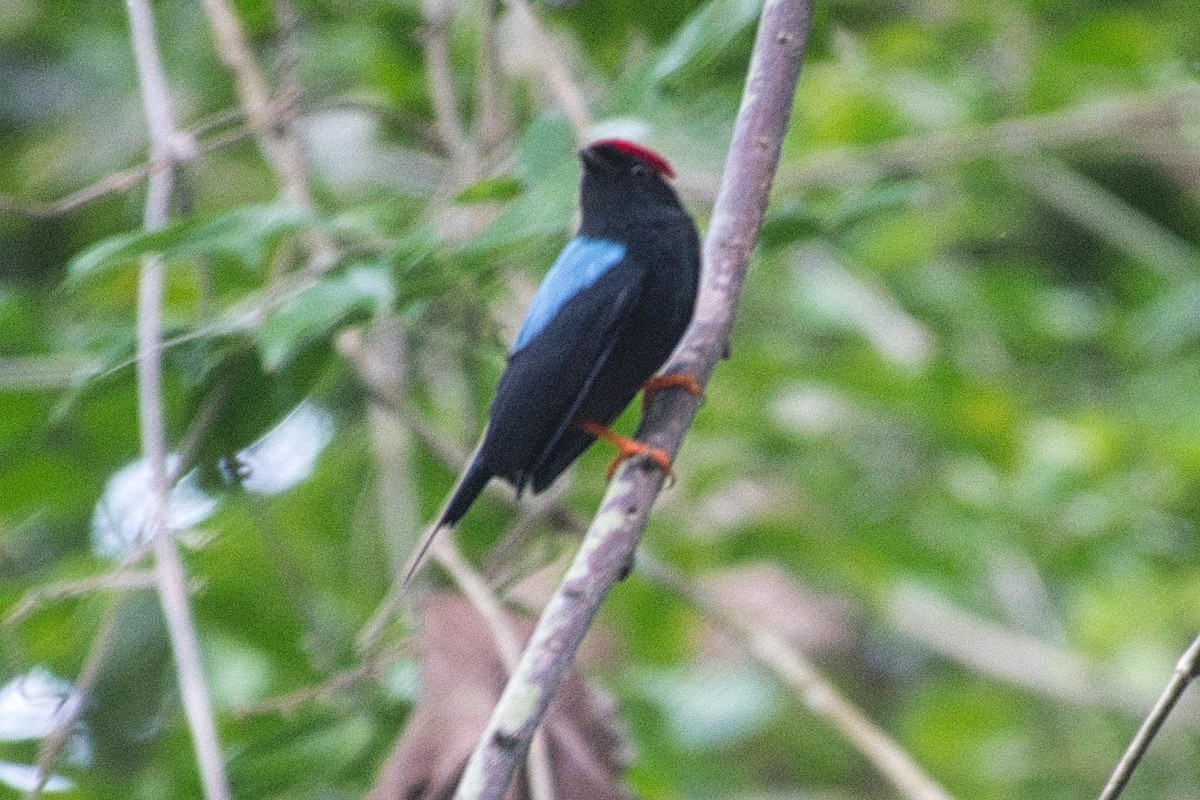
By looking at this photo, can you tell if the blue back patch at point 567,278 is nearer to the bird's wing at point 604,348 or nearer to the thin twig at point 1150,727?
the bird's wing at point 604,348

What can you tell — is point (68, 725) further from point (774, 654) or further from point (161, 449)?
point (774, 654)

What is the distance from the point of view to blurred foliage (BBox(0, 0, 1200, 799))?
2.99 meters

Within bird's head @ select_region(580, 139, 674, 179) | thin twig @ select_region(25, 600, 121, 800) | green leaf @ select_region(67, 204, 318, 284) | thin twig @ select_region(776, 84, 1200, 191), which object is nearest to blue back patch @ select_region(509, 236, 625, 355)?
bird's head @ select_region(580, 139, 674, 179)

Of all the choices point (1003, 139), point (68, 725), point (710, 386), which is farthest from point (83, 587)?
point (1003, 139)

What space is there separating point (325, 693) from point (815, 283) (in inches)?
128

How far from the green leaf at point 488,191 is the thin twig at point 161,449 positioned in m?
0.55

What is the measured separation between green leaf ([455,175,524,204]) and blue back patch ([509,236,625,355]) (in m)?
0.20

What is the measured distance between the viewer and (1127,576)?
466 centimetres

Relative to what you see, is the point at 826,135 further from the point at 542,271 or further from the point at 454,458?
the point at 454,458

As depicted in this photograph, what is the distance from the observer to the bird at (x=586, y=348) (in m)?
2.75

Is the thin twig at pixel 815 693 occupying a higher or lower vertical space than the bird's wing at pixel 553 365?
lower

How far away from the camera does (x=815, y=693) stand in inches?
127

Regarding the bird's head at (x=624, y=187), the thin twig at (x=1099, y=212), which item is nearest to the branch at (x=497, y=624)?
the bird's head at (x=624, y=187)

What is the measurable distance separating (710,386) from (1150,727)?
3064 millimetres
